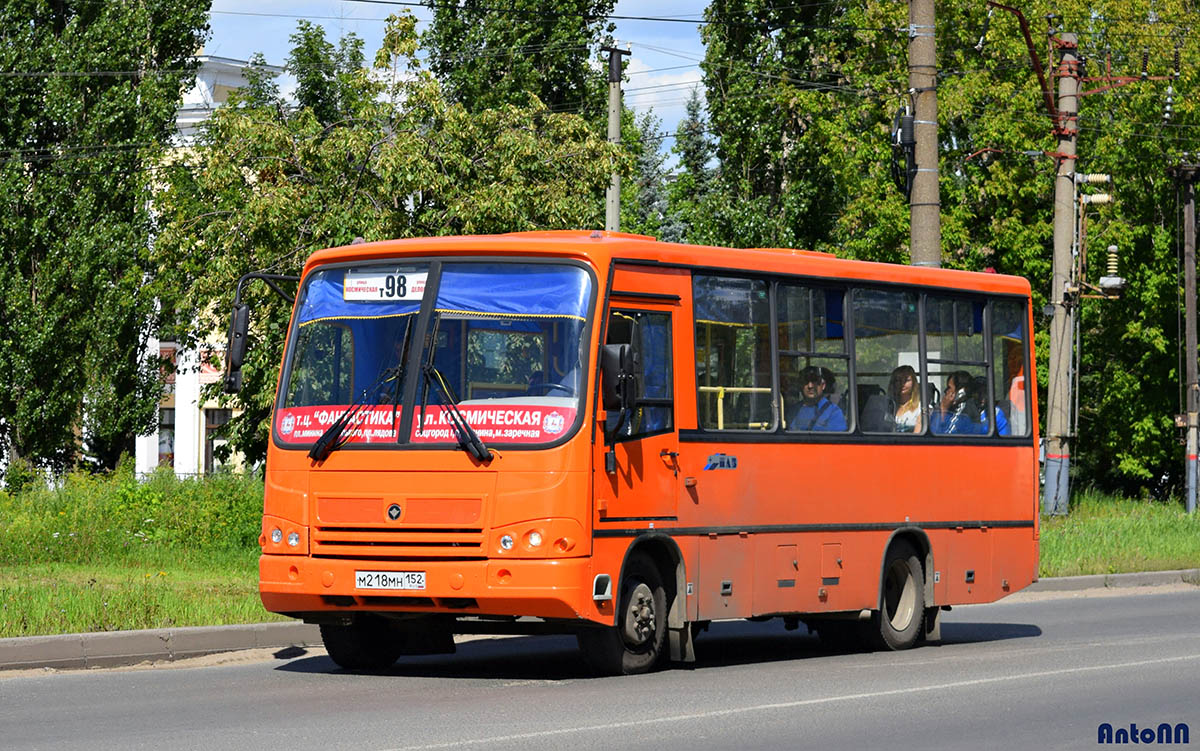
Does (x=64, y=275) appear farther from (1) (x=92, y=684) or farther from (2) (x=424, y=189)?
(1) (x=92, y=684)

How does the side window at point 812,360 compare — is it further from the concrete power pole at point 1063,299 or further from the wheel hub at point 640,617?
the concrete power pole at point 1063,299

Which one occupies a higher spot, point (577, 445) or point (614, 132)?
point (614, 132)

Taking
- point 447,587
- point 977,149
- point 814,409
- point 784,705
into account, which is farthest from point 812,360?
point 977,149

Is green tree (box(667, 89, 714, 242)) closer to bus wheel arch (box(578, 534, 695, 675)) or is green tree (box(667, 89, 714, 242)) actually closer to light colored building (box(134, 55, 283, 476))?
light colored building (box(134, 55, 283, 476))

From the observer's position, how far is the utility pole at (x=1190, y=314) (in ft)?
152

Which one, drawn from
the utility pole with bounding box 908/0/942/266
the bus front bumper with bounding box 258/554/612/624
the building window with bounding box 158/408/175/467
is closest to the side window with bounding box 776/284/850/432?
the bus front bumper with bounding box 258/554/612/624

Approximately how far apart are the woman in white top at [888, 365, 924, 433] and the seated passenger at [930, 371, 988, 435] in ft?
0.91

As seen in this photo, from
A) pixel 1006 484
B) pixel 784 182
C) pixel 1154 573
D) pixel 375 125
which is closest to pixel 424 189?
pixel 375 125

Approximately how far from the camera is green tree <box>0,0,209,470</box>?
42094 millimetres

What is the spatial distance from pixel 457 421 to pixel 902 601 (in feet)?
17.8

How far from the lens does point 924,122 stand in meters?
23.6

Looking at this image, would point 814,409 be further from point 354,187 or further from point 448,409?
point 354,187

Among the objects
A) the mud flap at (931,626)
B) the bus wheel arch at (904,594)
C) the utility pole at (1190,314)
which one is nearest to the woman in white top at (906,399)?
the bus wheel arch at (904,594)

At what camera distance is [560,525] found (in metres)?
12.8
